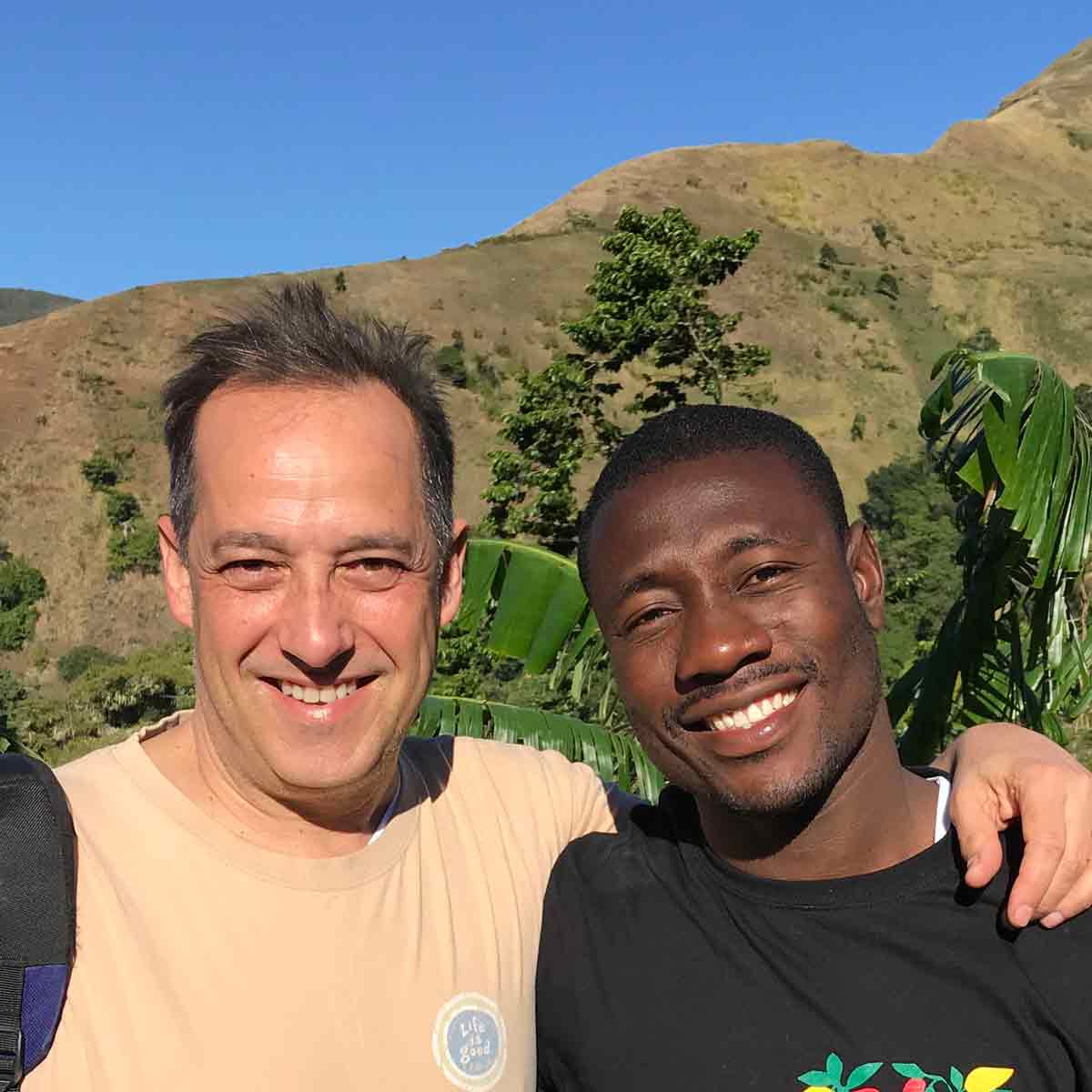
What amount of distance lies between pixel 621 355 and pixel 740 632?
20.9 m

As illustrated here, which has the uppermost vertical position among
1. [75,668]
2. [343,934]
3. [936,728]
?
[343,934]

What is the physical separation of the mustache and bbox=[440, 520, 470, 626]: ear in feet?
1.88

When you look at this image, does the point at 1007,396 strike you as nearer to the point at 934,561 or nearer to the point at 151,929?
the point at 151,929

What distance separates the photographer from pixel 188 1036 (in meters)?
1.95

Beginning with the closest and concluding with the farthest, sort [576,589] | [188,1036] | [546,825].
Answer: [188,1036]
[546,825]
[576,589]

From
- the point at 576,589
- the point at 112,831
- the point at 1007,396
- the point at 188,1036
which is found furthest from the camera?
the point at 576,589

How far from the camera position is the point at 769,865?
2.27 m

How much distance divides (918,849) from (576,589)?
3428mm

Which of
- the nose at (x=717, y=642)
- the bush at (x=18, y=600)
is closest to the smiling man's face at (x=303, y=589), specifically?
the nose at (x=717, y=642)

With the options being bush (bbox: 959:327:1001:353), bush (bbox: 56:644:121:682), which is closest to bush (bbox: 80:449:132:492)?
bush (bbox: 56:644:121:682)

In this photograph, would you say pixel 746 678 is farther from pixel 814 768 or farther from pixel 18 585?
pixel 18 585

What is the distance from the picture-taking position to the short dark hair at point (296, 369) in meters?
2.31

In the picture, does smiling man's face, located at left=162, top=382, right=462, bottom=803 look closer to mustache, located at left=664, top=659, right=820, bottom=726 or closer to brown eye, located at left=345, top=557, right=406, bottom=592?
brown eye, located at left=345, top=557, right=406, bottom=592

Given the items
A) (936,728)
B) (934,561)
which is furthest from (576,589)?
(934,561)
